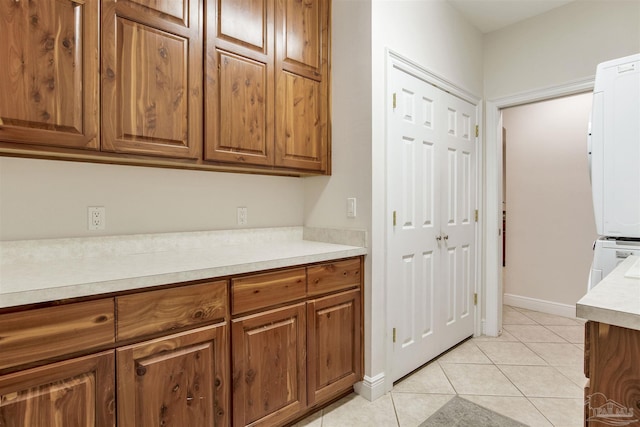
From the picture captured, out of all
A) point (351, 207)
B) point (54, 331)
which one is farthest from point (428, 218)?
point (54, 331)

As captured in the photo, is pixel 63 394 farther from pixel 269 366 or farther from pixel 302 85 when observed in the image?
pixel 302 85

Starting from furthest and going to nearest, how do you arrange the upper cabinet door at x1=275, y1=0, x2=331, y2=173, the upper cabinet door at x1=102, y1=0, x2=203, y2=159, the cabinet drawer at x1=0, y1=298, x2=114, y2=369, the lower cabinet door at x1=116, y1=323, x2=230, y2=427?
1. the upper cabinet door at x1=275, y1=0, x2=331, y2=173
2. the upper cabinet door at x1=102, y1=0, x2=203, y2=159
3. the lower cabinet door at x1=116, y1=323, x2=230, y2=427
4. the cabinet drawer at x1=0, y1=298, x2=114, y2=369

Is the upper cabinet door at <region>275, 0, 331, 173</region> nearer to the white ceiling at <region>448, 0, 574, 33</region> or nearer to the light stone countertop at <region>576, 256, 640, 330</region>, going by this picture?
the white ceiling at <region>448, 0, 574, 33</region>

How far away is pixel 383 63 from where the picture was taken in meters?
2.08

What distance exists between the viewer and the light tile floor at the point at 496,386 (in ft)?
6.02

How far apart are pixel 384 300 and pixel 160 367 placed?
1312 mm

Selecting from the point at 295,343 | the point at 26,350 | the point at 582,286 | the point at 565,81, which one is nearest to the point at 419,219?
the point at 295,343

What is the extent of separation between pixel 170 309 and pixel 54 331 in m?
0.35

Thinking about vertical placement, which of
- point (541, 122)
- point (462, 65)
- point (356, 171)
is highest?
point (462, 65)

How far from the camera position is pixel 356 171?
6.88 feet

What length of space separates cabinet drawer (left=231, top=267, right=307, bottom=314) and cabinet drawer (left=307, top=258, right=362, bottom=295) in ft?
0.20

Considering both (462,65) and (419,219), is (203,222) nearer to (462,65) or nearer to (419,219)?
(419,219)

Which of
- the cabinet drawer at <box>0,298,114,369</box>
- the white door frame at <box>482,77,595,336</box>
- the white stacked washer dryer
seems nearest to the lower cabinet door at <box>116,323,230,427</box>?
the cabinet drawer at <box>0,298,114,369</box>

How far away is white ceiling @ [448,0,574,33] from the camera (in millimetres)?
2647
